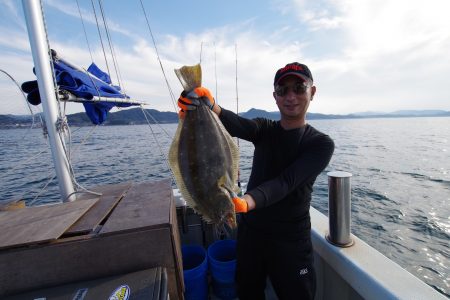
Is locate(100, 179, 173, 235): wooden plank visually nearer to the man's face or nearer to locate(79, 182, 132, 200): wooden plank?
locate(79, 182, 132, 200): wooden plank

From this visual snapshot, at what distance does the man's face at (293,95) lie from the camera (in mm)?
2479

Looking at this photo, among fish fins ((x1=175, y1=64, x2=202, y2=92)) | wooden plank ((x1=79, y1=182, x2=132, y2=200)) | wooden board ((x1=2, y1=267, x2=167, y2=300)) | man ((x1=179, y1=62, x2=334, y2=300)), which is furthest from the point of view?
wooden plank ((x1=79, y1=182, x2=132, y2=200))

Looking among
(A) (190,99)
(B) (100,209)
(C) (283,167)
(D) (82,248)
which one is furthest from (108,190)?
(C) (283,167)

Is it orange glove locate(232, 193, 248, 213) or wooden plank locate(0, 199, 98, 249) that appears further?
orange glove locate(232, 193, 248, 213)

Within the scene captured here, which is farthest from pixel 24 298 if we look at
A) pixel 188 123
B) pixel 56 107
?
pixel 56 107

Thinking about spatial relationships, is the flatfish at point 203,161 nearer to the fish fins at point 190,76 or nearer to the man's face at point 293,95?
the fish fins at point 190,76

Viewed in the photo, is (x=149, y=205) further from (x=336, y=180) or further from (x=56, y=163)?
(x=336, y=180)

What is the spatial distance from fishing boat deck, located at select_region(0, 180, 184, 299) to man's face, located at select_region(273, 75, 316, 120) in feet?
4.93

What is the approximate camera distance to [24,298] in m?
1.61

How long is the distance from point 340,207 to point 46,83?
11.2ft

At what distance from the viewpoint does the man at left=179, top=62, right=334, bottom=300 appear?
2.30m

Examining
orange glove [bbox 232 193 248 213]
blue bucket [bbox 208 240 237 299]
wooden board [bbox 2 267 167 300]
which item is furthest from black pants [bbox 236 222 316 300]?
wooden board [bbox 2 267 167 300]

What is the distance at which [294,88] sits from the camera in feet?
8.18

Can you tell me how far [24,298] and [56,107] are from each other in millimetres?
2036
